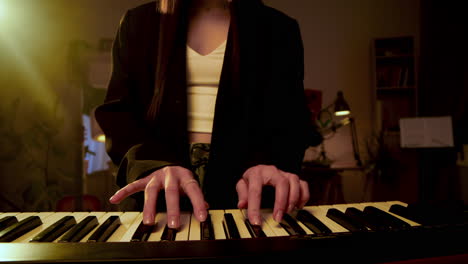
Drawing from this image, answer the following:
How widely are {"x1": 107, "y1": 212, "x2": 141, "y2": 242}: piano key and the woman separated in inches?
7.1

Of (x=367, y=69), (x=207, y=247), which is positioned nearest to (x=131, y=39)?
A: (x=207, y=247)

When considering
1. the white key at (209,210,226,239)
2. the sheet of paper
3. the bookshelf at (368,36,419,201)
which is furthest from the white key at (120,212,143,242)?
the bookshelf at (368,36,419,201)

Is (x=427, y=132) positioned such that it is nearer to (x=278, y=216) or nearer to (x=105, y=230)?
(x=278, y=216)

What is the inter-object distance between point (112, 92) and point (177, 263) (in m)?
0.66

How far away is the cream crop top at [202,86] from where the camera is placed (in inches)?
33.8

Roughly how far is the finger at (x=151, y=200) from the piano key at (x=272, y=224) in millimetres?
180

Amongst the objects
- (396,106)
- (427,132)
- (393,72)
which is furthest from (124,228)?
(396,106)

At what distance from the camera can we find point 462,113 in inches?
124

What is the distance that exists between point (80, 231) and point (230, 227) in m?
0.21

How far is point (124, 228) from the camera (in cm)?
43

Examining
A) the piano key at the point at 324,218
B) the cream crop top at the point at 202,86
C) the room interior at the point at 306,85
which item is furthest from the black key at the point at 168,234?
the room interior at the point at 306,85

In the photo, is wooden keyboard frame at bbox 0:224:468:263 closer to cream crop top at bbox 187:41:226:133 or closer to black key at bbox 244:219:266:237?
black key at bbox 244:219:266:237

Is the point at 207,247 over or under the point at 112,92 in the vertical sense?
under

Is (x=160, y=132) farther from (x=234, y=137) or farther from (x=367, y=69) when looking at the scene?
(x=367, y=69)
